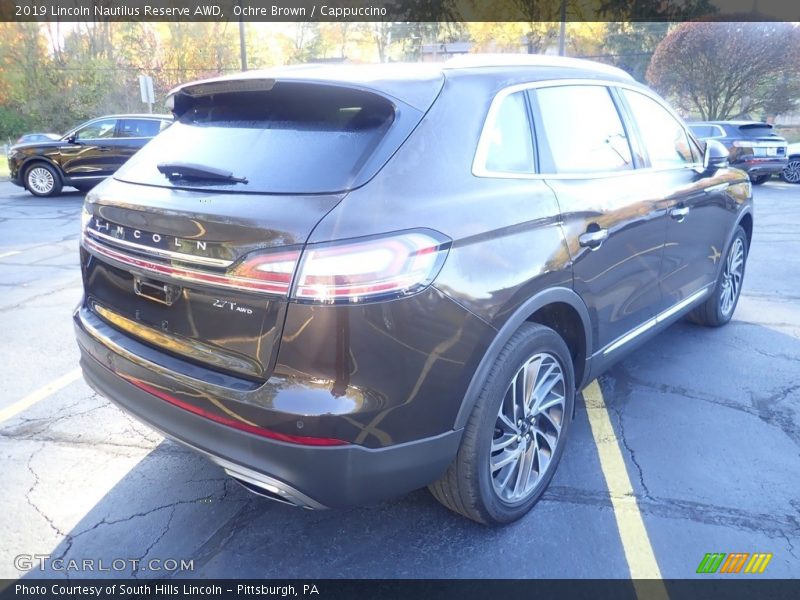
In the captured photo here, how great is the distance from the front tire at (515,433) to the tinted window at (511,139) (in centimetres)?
67

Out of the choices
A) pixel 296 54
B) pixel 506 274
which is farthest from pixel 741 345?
pixel 296 54

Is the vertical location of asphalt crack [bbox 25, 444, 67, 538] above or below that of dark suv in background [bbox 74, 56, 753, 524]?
below

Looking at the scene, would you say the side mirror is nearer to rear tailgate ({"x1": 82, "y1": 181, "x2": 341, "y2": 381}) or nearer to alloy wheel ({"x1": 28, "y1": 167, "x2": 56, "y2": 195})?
rear tailgate ({"x1": 82, "y1": 181, "x2": 341, "y2": 381})

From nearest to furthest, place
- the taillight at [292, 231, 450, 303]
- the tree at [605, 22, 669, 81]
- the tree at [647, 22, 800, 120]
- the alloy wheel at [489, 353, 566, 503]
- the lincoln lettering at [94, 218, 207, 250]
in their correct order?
the taillight at [292, 231, 450, 303], the lincoln lettering at [94, 218, 207, 250], the alloy wheel at [489, 353, 566, 503], the tree at [647, 22, 800, 120], the tree at [605, 22, 669, 81]

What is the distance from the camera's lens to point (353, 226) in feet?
6.56

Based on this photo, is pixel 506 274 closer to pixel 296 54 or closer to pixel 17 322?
pixel 17 322

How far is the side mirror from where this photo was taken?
4246 millimetres

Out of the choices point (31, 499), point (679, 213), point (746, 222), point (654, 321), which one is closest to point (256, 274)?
point (31, 499)

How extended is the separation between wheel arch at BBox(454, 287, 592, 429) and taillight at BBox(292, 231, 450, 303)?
1.57 feet

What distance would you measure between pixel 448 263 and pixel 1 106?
42.2m

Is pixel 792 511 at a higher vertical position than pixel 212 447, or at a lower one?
lower

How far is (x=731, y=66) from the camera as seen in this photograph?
24547mm

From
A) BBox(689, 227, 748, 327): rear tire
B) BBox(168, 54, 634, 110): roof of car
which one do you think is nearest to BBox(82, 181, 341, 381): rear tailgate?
BBox(168, 54, 634, 110): roof of car
